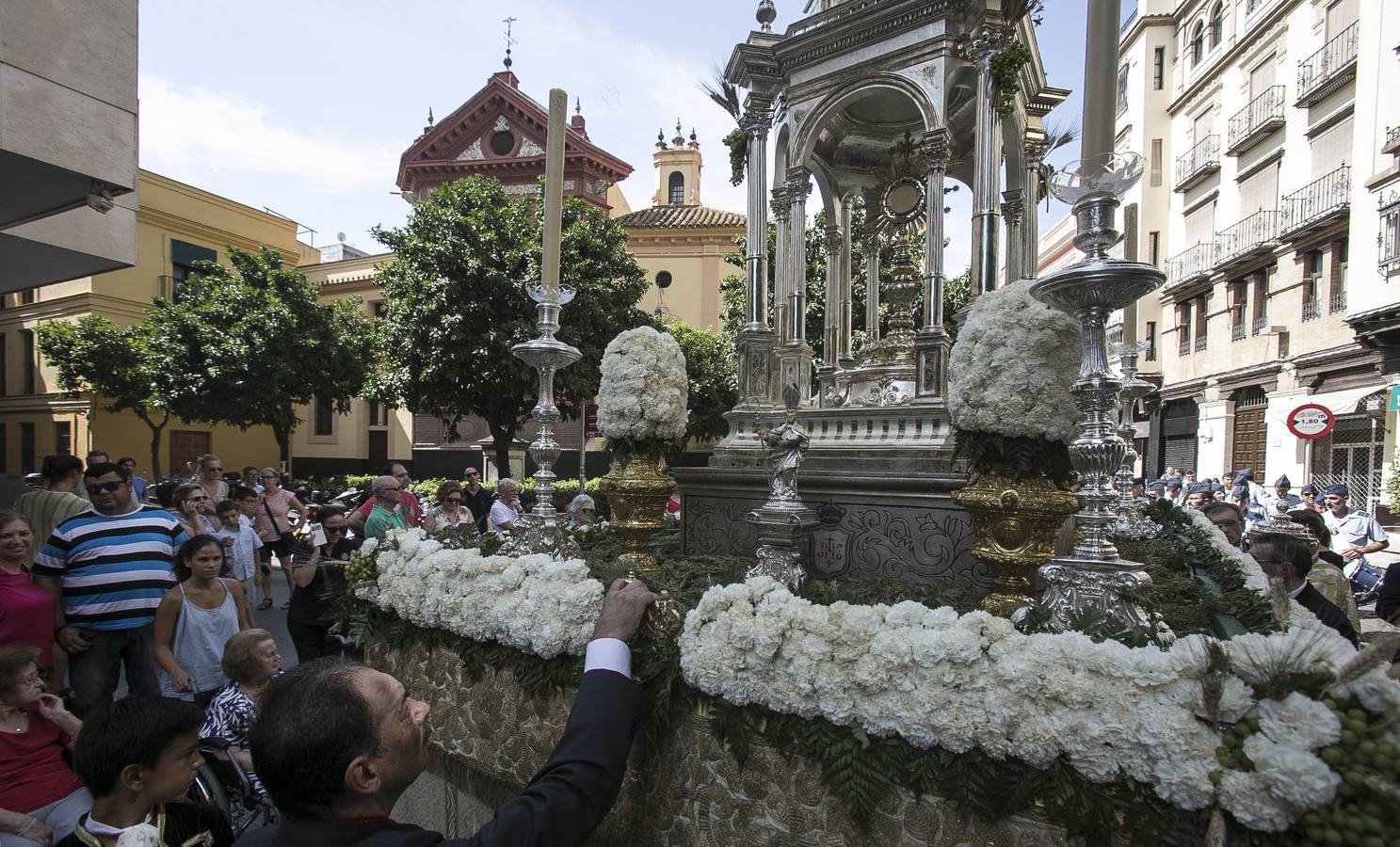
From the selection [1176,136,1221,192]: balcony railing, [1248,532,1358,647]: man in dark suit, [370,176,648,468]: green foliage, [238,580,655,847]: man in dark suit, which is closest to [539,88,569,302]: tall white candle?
[238,580,655,847]: man in dark suit

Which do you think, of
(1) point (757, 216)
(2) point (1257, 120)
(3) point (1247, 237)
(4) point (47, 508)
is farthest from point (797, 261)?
(2) point (1257, 120)

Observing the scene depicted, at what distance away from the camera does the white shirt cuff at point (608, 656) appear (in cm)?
249

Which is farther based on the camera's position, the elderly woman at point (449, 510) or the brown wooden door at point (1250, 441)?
the brown wooden door at point (1250, 441)

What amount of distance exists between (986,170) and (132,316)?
3169cm

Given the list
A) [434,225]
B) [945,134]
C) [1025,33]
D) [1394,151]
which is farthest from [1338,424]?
[434,225]

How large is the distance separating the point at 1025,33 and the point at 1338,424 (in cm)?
1668

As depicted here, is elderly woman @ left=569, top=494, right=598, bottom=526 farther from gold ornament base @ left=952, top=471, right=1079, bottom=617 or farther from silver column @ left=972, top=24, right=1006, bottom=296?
gold ornament base @ left=952, top=471, right=1079, bottom=617

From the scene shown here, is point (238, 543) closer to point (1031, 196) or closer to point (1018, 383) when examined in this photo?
point (1018, 383)

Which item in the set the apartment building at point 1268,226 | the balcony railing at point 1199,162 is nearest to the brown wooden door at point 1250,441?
the apartment building at point 1268,226

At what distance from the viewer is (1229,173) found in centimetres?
2270

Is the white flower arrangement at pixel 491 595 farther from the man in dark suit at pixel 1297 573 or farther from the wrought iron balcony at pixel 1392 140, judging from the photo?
the wrought iron balcony at pixel 1392 140

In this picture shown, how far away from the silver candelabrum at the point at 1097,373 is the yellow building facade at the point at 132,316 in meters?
32.0

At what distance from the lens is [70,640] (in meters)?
4.34

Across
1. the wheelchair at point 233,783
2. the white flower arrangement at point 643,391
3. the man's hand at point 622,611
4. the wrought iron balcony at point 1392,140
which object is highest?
the wrought iron balcony at point 1392,140
